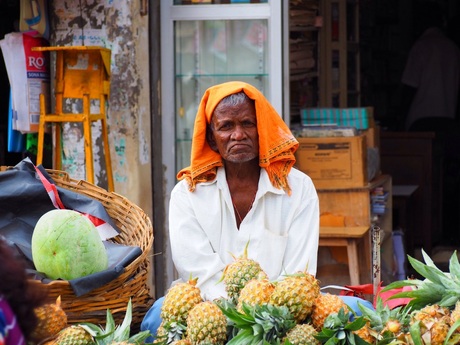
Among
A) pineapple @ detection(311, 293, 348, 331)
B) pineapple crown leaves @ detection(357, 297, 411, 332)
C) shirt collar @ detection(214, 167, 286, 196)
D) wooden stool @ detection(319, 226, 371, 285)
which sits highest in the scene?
shirt collar @ detection(214, 167, 286, 196)

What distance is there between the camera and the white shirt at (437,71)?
1012 cm

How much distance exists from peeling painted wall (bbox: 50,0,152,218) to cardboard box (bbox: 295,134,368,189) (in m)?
1.19

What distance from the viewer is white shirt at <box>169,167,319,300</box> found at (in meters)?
4.14

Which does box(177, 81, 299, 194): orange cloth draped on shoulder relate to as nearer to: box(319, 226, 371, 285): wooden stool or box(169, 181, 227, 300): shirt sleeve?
box(169, 181, 227, 300): shirt sleeve

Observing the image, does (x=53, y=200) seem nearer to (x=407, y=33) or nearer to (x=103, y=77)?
(x=103, y=77)

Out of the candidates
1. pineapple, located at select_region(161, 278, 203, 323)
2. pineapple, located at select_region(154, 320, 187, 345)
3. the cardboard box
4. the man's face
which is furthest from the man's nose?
the cardboard box

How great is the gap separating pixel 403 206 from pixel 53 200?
15.9ft

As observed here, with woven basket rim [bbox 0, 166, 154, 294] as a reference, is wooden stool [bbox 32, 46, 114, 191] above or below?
above

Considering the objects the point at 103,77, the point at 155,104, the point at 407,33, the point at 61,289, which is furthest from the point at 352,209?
the point at 407,33

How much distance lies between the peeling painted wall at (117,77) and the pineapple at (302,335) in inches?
126

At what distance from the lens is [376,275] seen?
3906 millimetres

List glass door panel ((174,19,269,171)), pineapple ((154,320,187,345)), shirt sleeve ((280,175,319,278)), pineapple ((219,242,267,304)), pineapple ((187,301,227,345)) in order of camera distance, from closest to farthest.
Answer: pineapple ((187,301,227,345)), pineapple ((154,320,187,345)), pineapple ((219,242,267,304)), shirt sleeve ((280,175,319,278)), glass door panel ((174,19,269,171))

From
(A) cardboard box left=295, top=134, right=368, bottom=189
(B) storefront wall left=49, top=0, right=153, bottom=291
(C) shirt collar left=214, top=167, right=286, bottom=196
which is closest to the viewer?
(C) shirt collar left=214, top=167, right=286, bottom=196

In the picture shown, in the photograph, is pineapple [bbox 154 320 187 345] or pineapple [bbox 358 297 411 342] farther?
pineapple [bbox 154 320 187 345]
